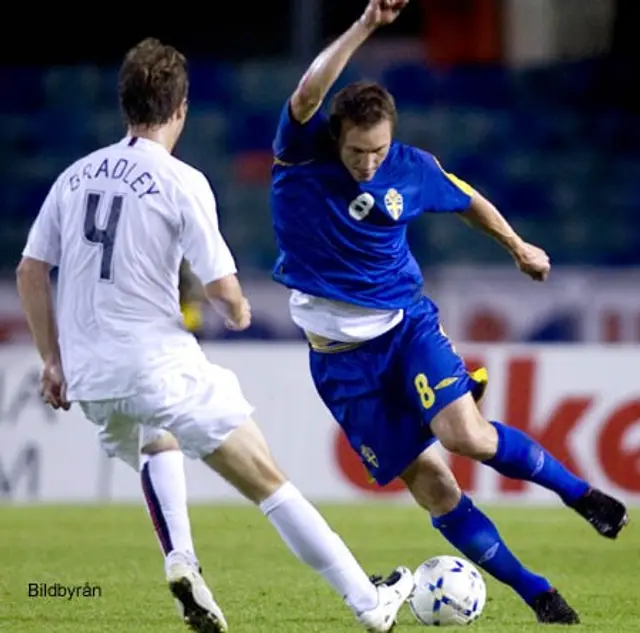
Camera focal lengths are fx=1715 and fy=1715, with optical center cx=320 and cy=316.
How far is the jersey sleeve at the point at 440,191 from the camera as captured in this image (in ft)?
21.2

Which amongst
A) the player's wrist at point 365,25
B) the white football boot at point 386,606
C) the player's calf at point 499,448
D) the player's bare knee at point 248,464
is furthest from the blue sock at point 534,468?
the player's wrist at point 365,25

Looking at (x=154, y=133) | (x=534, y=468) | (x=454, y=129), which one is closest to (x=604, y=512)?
(x=534, y=468)

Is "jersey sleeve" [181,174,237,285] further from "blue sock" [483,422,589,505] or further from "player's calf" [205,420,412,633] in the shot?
"blue sock" [483,422,589,505]

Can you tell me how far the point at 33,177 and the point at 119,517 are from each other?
8259 millimetres

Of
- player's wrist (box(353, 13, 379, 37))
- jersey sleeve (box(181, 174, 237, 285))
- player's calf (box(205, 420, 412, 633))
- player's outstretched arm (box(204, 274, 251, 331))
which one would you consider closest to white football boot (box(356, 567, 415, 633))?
player's calf (box(205, 420, 412, 633))

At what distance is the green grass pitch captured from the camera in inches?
247

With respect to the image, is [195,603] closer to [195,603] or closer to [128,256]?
[195,603]

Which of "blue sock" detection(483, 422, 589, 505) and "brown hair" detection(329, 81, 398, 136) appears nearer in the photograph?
"brown hair" detection(329, 81, 398, 136)

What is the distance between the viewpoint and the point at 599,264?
58.4 feet

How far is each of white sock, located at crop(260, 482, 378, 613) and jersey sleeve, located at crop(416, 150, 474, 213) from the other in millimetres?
1591

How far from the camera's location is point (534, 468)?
20.5ft

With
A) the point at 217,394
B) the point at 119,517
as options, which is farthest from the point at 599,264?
the point at 217,394

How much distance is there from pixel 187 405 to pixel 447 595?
4.75ft

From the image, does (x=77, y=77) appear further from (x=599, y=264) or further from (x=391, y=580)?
(x=391, y=580)
